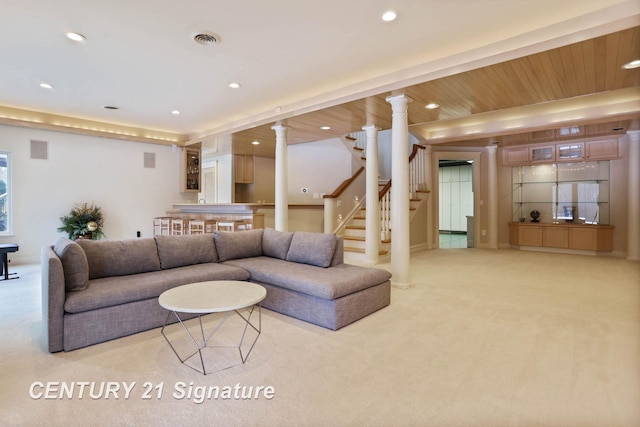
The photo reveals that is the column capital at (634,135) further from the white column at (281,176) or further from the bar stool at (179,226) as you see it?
the bar stool at (179,226)

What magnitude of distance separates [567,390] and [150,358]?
8.83 ft

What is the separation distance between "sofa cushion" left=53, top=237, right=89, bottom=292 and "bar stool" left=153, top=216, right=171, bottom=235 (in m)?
4.81

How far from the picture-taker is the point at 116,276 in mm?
3164

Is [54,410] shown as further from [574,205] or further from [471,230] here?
[574,205]

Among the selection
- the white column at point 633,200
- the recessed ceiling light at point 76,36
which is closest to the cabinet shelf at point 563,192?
the white column at point 633,200

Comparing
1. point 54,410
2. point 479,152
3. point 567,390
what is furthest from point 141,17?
point 479,152

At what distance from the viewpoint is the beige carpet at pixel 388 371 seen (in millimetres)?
1767

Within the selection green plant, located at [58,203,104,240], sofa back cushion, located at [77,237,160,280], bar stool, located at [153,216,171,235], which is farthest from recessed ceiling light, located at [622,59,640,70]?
green plant, located at [58,203,104,240]

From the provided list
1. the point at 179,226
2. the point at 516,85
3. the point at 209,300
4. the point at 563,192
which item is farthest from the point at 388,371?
the point at 563,192

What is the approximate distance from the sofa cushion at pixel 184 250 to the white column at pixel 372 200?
2.73 m

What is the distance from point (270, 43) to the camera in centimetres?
343

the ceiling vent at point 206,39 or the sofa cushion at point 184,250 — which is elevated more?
the ceiling vent at point 206,39

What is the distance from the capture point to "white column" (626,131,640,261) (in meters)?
6.32

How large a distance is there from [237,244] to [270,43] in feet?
7.45
